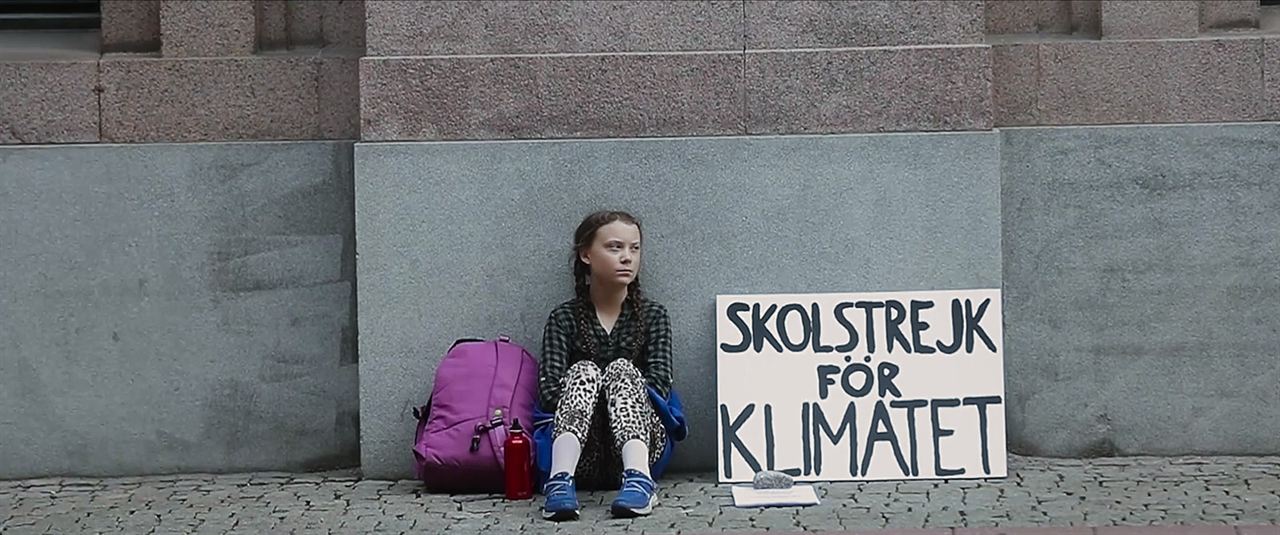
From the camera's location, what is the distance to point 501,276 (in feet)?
24.6

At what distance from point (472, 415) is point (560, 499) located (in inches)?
26.2

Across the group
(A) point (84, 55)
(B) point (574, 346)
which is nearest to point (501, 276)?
(B) point (574, 346)

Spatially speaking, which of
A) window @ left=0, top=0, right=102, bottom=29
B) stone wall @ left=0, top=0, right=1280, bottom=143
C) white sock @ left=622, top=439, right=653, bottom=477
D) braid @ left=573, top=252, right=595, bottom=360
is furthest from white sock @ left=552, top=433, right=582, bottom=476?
window @ left=0, top=0, right=102, bottom=29

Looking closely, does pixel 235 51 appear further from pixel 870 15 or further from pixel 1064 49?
pixel 1064 49

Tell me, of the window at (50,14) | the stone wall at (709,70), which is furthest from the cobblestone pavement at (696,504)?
the window at (50,14)

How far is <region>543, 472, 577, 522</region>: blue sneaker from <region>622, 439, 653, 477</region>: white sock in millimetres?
214

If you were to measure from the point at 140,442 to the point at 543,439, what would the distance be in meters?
1.80

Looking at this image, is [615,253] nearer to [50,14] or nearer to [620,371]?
[620,371]

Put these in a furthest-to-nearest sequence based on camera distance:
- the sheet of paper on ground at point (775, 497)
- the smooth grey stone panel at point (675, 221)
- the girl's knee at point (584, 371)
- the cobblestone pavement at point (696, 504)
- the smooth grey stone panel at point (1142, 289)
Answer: the smooth grey stone panel at point (1142, 289) < the smooth grey stone panel at point (675, 221) < the girl's knee at point (584, 371) < the sheet of paper on ground at point (775, 497) < the cobblestone pavement at point (696, 504)

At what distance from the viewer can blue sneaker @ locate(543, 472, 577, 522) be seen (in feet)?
21.7

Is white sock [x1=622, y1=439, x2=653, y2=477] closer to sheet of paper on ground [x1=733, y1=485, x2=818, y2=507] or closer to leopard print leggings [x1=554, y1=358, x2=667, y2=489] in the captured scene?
leopard print leggings [x1=554, y1=358, x2=667, y2=489]

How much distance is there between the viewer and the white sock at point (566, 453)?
6.77 meters

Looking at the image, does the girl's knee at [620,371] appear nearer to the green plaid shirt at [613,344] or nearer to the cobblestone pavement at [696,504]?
the green plaid shirt at [613,344]

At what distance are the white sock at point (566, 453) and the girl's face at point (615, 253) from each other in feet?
2.25
